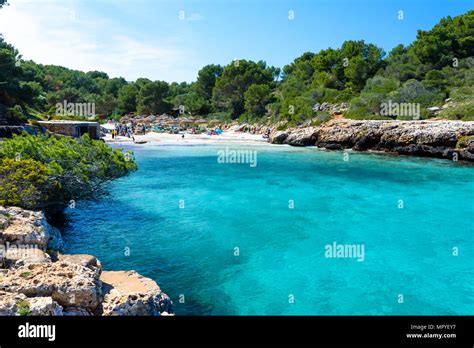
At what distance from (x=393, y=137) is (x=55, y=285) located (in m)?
37.8

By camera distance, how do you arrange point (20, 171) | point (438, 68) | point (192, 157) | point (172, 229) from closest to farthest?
point (20, 171) < point (172, 229) < point (192, 157) < point (438, 68)

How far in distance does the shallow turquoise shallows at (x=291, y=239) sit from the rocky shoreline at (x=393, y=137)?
25.3ft

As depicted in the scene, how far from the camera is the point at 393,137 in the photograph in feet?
125

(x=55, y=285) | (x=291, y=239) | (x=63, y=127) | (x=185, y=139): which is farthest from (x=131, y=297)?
(x=185, y=139)

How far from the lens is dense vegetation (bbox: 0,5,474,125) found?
41312 mm

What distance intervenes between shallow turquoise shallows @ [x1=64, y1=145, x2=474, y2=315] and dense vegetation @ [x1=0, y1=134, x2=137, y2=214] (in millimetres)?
→ 1830

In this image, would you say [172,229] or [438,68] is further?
[438,68]

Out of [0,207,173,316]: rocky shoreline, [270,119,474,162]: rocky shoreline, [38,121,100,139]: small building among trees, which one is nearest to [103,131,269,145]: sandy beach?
[270,119,474,162]: rocky shoreline

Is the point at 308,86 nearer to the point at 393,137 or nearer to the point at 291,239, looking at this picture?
the point at 393,137

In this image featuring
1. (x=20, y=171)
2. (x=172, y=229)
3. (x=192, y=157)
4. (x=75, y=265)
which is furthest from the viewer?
(x=192, y=157)

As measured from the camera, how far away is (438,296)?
10.4 metres
